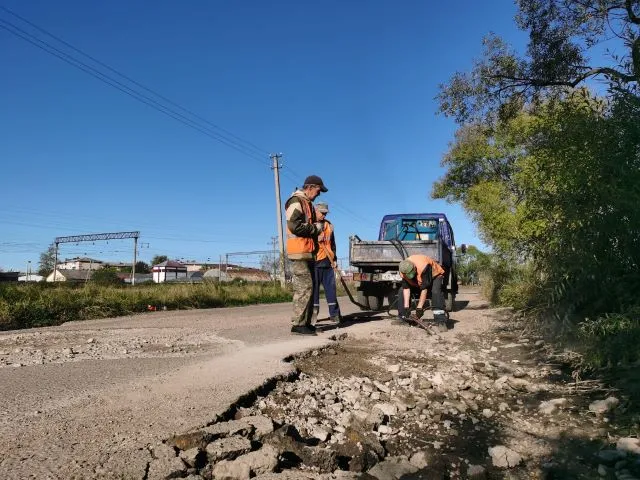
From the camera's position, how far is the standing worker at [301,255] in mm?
6898

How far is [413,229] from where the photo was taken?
13203mm

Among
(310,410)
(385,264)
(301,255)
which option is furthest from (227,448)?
(385,264)

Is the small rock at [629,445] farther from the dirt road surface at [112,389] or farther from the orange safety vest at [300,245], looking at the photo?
the orange safety vest at [300,245]

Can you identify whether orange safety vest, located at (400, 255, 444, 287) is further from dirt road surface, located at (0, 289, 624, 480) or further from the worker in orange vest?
dirt road surface, located at (0, 289, 624, 480)

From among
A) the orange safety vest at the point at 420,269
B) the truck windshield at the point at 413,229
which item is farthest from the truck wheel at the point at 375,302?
the orange safety vest at the point at 420,269

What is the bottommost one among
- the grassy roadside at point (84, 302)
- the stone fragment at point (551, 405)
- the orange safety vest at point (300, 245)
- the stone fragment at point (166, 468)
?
the stone fragment at point (551, 405)

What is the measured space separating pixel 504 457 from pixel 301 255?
14.2 ft

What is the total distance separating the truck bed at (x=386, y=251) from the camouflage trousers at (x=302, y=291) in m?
3.97

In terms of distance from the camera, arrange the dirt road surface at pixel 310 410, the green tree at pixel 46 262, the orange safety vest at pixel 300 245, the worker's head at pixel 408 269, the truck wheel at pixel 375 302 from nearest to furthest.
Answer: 1. the dirt road surface at pixel 310 410
2. the orange safety vest at pixel 300 245
3. the worker's head at pixel 408 269
4. the truck wheel at pixel 375 302
5. the green tree at pixel 46 262

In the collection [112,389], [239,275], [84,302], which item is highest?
[239,275]

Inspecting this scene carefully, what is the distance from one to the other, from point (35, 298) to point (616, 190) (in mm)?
9840

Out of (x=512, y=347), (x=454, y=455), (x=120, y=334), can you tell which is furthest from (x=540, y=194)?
(x=120, y=334)

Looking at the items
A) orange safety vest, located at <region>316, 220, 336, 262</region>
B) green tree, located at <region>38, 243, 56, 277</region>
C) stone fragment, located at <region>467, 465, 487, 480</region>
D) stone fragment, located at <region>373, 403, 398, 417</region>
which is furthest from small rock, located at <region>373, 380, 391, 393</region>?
green tree, located at <region>38, 243, 56, 277</region>

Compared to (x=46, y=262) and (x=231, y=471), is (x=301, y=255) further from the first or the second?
(x=46, y=262)
